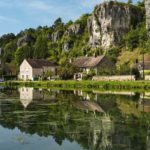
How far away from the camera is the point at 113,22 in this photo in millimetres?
131750

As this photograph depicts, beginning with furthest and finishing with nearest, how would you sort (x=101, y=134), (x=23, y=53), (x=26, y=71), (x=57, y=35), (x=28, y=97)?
1. (x=57, y=35)
2. (x=23, y=53)
3. (x=26, y=71)
4. (x=28, y=97)
5. (x=101, y=134)

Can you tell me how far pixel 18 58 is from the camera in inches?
5974

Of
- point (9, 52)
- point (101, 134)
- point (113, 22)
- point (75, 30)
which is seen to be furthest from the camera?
point (9, 52)

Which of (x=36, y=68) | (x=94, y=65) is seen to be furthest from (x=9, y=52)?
(x=94, y=65)

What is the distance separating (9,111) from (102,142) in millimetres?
14400

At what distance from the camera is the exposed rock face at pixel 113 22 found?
129750 mm

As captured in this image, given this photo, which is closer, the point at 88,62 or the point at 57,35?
the point at 88,62

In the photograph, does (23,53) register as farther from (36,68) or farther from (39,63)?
(36,68)

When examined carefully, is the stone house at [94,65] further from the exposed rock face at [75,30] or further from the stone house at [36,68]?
the exposed rock face at [75,30]

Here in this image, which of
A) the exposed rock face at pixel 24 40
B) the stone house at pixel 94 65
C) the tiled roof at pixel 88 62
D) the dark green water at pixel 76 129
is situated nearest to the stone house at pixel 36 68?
the tiled roof at pixel 88 62

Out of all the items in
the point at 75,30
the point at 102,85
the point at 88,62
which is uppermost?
the point at 75,30

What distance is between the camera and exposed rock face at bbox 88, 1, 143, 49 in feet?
426

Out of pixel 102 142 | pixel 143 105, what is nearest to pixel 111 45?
pixel 143 105

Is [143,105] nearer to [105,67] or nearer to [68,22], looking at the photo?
[105,67]
